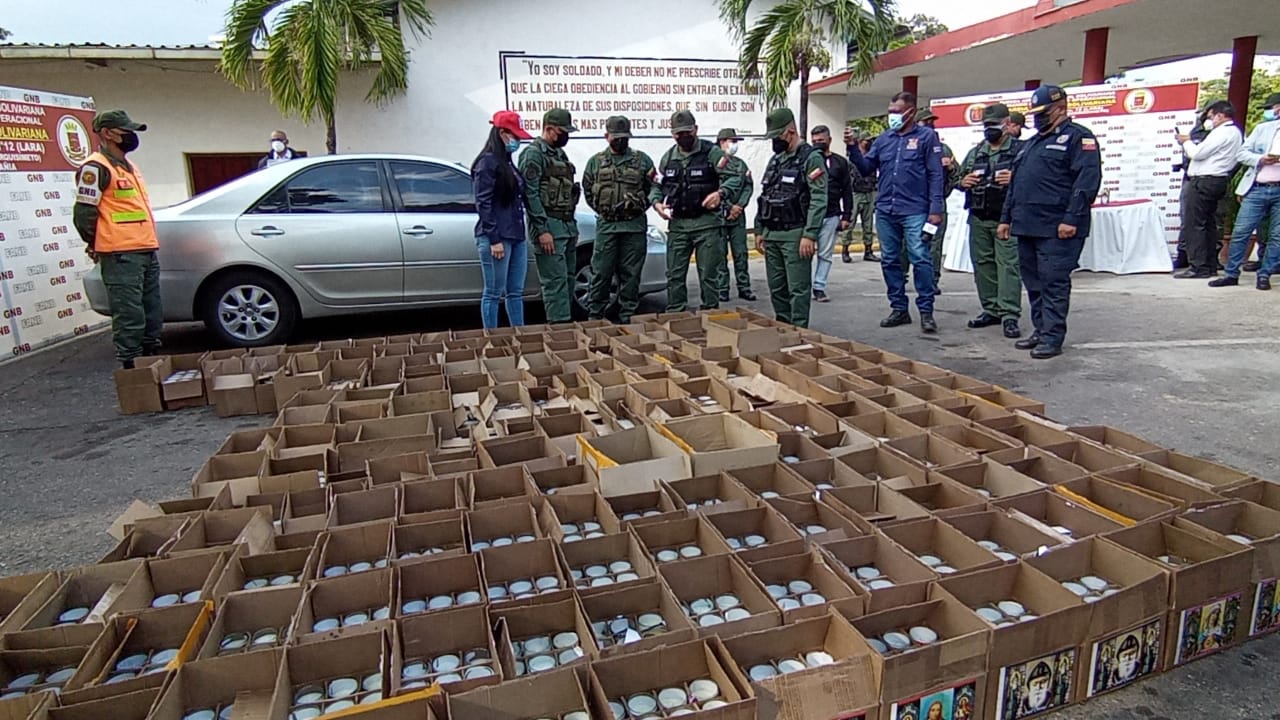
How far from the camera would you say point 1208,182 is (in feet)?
28.7

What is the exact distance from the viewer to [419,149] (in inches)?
445

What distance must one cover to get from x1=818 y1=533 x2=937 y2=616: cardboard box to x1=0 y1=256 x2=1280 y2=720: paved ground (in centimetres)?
47

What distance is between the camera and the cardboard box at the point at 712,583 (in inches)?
80.4

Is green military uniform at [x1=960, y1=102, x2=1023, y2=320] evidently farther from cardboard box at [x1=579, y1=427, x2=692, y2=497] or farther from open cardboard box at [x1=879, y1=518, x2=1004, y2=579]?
open cardboard box at [x1=879, y1=518, x2=1004, y2=579]

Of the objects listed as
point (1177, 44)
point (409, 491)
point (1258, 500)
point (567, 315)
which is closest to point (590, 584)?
point (409, 491)

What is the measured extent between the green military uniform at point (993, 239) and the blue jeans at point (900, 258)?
49 centimetres

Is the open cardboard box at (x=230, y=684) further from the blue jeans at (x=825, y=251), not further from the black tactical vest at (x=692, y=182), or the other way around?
the blue jeans at (x=825, y=251)

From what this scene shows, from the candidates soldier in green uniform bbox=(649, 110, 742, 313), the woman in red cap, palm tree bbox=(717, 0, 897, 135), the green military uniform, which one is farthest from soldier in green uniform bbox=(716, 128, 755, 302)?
palm tree bbox=(717, 0, 897, 135)

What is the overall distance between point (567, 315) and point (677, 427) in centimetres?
302

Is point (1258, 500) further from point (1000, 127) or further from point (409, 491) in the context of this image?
point (1000, 127)

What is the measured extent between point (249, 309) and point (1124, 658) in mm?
6042

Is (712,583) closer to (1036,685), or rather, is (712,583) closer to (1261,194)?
(1036,685)

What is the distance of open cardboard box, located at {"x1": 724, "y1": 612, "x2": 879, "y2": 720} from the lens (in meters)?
1.64

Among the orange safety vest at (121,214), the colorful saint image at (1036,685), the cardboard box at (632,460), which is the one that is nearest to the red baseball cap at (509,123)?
the orange safety vest at (121,214)
